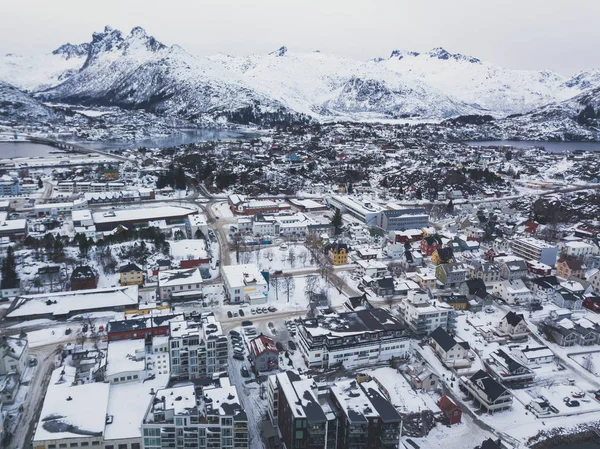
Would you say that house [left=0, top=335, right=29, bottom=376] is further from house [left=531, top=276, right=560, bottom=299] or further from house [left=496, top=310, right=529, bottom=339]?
house [left=531, top=276, right=560, bottom=299]

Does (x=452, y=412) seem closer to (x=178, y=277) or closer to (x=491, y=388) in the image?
(x=491, y=388)

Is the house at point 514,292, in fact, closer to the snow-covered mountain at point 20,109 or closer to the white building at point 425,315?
the white building at point 425,315

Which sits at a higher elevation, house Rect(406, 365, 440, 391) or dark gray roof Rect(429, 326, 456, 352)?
dark gray roof Rect(429, 326, 456, 352)

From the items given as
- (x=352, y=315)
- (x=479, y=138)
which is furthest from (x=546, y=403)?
(x=479, y=138)

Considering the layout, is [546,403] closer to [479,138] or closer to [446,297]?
[446,297]

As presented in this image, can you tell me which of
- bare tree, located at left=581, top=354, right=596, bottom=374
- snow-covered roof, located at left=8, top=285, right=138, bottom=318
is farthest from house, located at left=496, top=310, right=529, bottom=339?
snow-covered roof, located at left=8, top=285, right=138, bottom=318

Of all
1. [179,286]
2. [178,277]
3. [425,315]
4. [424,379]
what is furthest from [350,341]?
[178,277]
